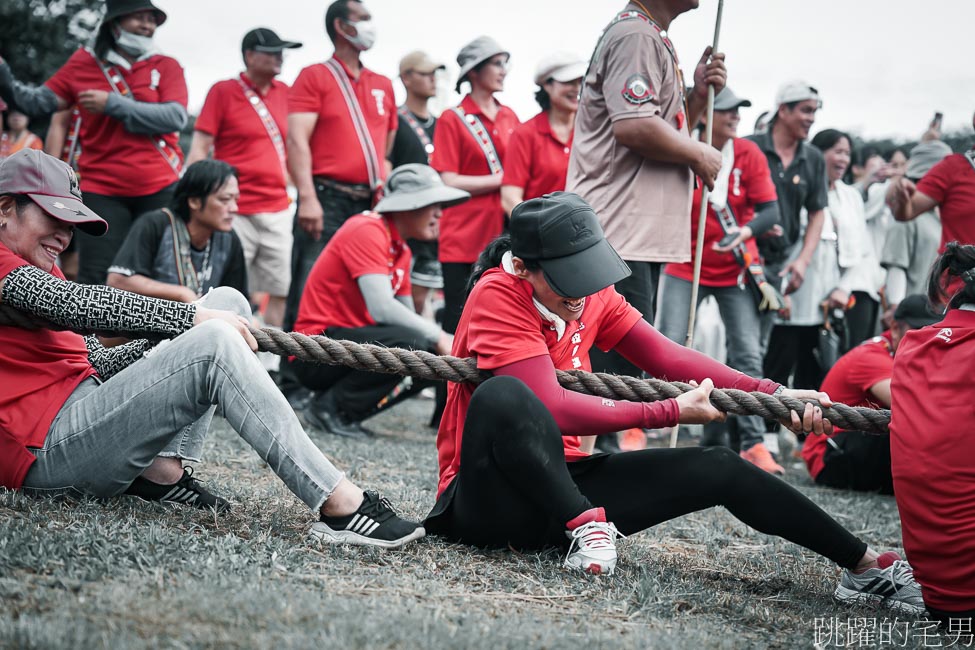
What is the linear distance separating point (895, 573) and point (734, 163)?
3895 mm

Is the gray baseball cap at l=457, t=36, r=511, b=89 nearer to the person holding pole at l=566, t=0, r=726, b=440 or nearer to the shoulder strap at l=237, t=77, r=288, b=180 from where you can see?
the shoulder strap at l=237, t=77, r=288, b=180

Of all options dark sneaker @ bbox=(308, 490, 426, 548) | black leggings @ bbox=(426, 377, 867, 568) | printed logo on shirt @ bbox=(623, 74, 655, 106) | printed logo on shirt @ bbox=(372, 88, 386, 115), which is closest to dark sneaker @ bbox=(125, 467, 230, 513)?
dark sneaker @ bbox=(308, 490, 426, 548)

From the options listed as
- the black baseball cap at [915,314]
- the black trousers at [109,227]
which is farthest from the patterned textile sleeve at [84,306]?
the black baseball cap at [915,314]

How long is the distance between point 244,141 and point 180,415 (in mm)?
4370

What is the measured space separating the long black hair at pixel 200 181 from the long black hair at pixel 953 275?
139 inches

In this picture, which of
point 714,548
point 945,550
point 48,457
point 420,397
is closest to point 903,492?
point 945,550

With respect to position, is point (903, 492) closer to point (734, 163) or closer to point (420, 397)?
point (734, 163)

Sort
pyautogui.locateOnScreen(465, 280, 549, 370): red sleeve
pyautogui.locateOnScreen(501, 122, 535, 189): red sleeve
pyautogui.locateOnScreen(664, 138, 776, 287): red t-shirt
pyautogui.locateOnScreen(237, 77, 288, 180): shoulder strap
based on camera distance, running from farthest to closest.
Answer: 1. pyautogui.locateOnScreen(237, 77, 288, 180): shoulder strap
2. pyautogui.locateOnScreen(664, 138, 776, 287): red t-shirt
3. pyautogui.locateOnScreen(501, 122, 535, 189): red sleeve
4. pyautogui.locateOnScreen(465, 280, 549, 370): red sleeve

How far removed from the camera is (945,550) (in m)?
3.18

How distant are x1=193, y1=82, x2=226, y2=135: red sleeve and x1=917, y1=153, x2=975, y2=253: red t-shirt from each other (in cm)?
457

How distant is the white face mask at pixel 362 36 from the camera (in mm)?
7199

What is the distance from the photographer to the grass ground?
8.04ft

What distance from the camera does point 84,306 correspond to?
319cm

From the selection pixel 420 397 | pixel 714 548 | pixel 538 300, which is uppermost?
pixel 538 300
